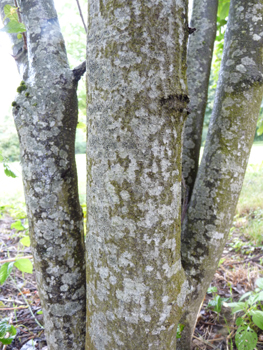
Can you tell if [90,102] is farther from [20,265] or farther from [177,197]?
[20,265]

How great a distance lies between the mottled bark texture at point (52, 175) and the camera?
109 cm

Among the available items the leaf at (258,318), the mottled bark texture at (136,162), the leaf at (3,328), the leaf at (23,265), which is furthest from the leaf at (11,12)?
the leaf at (258,318)

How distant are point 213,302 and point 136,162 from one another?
5.44 feet

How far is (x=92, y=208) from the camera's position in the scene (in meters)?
0.85

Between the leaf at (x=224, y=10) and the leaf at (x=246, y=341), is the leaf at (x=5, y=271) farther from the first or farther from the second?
the leaf at (x=224, y=10)

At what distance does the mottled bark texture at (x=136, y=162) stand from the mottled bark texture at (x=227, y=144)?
496 millimetres

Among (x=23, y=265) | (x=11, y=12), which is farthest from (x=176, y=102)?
(x=23, y=265)

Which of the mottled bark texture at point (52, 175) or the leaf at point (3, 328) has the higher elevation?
the mottled bark texture at point (52, 175)

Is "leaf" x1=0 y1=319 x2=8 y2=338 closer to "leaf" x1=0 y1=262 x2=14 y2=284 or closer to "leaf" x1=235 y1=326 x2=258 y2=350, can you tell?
"leaf" x1=0 y1=262 x2=14 y2=284

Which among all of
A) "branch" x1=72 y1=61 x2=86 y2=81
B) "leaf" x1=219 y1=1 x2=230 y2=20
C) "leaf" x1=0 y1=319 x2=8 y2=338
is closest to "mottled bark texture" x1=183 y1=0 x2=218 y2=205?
"leaf" x1=219 y1=1 x2=230 y2=20

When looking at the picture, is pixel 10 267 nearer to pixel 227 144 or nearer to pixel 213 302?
pixel 227 144

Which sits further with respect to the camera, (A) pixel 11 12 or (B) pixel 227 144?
(B) pixel 227 144

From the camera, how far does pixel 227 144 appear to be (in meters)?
1.25

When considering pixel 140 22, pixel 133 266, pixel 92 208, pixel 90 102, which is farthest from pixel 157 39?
pixel 133 266
